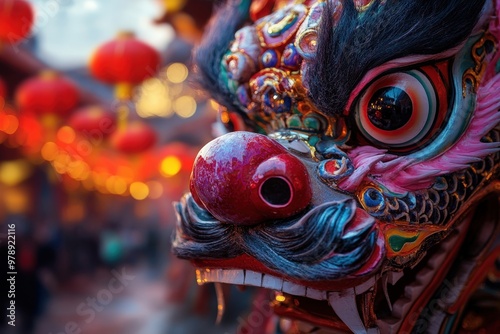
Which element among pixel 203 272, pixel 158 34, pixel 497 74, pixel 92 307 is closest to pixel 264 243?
pixel 203 272

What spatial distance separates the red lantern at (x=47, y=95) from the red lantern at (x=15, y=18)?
165 cm

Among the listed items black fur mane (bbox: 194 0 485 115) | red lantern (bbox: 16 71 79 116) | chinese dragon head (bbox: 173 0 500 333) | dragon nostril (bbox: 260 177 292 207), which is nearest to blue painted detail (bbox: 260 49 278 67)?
chinese dragon head (bbox: 173 0 500 333)

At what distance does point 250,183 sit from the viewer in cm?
148

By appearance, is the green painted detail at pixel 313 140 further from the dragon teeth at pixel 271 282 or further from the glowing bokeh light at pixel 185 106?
the glowing bokeh light at pixel 185 106

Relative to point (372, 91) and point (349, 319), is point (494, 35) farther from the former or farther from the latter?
point (349, 319)

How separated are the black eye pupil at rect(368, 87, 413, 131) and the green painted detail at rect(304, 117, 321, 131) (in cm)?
19

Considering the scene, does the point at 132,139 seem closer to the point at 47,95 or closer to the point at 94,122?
the point at 94,122

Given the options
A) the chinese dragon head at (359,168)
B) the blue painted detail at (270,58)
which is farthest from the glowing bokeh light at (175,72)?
the chinese dragon head at (359,168)

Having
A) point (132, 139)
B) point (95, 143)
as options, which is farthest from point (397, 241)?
point (95, 143)

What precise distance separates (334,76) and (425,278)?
79cm

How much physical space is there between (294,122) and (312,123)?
7cm

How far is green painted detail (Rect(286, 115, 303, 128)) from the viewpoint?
5.92 feet

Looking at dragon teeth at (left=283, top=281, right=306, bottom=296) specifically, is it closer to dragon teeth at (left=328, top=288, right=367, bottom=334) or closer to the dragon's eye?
dragon teeth at (left=328, top=288, right=367, bottom=334)

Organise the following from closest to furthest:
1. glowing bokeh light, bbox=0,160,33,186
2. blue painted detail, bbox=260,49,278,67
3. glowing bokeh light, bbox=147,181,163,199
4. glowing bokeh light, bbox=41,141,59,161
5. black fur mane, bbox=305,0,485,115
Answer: black fur mane, bbox=305,0,485,115 → blue painted detail, bbox=260,49,278,67 → glowing bokeh light, bbox=41,141,59,161 → glowing bokeh light, bbox=0,160,33,186 → glowing bokeh light, bbox=147,181,163,199
